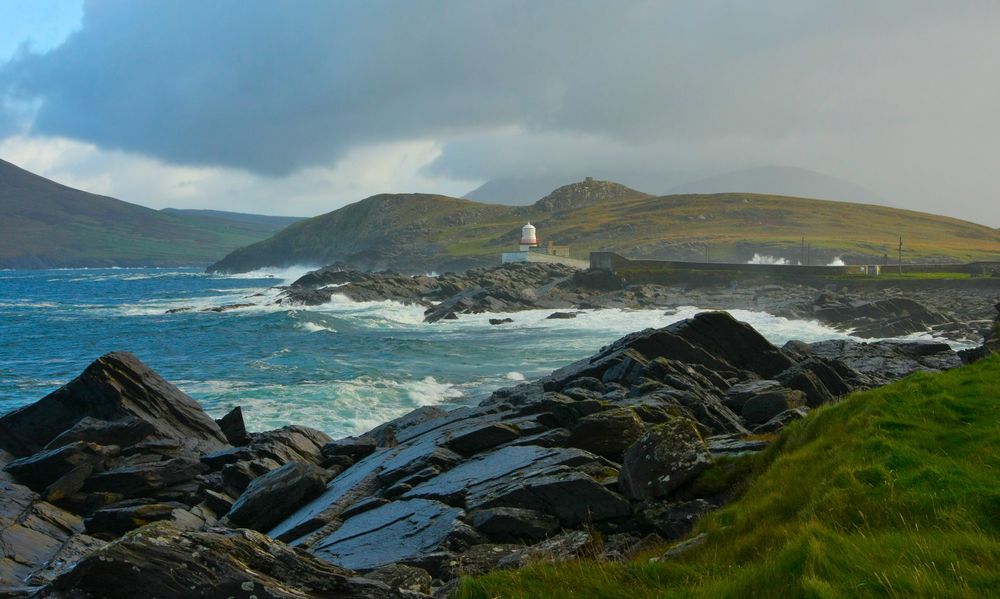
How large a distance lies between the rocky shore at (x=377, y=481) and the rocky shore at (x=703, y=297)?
1140 inches

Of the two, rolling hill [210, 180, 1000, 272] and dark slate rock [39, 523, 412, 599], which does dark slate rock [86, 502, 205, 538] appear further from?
rolling hill [210, 180, 1000, 272]

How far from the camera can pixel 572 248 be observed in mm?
166500

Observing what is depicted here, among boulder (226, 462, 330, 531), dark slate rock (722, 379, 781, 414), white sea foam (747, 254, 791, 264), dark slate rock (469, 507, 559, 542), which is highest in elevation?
white sea foam (747, 254, 791, 264)

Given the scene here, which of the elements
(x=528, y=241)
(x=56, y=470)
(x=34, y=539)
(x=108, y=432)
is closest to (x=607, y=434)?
(x=34, y=539)

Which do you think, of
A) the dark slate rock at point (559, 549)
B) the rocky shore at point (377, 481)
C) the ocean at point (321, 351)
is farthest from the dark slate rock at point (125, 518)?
the ocean at point (321, 351)

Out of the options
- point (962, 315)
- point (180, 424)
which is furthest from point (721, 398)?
point (962, 315)

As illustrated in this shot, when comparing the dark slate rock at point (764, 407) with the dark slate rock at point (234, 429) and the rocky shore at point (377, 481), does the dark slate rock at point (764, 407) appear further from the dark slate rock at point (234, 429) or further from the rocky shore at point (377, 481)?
the dark slate rock at point (234, 429)

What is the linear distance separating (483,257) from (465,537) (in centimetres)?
15336

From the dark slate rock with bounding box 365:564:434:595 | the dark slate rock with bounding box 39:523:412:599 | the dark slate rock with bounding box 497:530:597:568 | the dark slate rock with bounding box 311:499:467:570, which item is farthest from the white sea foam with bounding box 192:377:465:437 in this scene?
the dark slate rock with bounding box 39:523:412:599

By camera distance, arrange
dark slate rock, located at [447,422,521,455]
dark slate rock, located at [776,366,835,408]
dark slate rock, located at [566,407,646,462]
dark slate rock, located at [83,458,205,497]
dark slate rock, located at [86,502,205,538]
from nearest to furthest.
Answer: dark slate rock, located at [566,407,646,462] < dark slate rock, located at [86,502,205,538] < dark slate rock, located at [447,422,521,455] < dark slate rock, located at [83,458,205,497] < dark slate rock, located at [776,366,835,408]

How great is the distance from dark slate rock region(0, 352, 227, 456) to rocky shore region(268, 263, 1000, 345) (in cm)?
3741

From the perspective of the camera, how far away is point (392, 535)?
12305 millimetres

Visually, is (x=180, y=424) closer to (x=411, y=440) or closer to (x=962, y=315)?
(x=411, y=440)

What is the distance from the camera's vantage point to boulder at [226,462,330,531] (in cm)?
1482
